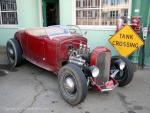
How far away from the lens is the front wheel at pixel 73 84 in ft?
13.5

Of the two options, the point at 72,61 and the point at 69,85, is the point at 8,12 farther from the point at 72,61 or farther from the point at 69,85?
the point at 69,85

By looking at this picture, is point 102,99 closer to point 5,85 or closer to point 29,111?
point 29,111

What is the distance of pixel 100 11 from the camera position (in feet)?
24.9

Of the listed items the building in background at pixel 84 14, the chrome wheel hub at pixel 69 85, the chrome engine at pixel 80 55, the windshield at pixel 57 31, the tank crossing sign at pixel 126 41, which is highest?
the building in background at pixel 84 14

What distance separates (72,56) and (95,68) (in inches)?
35.6

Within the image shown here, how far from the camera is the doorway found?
9219 mm

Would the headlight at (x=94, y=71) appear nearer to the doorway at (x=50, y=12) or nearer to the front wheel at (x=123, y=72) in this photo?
the front wheel at (x=123, y=72)

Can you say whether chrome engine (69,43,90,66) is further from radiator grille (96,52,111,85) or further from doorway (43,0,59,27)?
doorway (43,0,59,27)

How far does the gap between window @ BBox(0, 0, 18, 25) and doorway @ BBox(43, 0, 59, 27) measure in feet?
4.59

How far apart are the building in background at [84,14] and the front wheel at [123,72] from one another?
1899mm

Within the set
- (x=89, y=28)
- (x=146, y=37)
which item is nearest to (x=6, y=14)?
(x=89, y=28)

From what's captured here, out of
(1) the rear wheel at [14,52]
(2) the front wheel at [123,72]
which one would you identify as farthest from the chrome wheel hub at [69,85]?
(1) the rear wheel at [14,52]

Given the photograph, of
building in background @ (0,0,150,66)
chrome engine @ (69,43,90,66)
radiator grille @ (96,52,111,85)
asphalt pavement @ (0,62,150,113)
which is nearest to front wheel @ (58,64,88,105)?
asphalt pavement @ (0,62,150,113)

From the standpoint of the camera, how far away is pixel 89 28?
25.3ft
